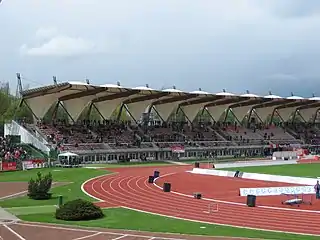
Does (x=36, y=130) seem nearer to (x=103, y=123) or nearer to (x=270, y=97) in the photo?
(x=103, y=123)

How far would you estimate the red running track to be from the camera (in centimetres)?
2552

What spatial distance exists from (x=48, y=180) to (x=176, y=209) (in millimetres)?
9871

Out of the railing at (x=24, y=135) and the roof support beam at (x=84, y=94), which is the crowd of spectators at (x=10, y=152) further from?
the roof support beam at (x=84, y=94)

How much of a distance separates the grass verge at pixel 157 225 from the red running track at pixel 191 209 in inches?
48.0

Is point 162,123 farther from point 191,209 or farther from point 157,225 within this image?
point 157,225

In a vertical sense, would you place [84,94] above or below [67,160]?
above

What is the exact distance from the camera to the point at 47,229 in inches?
946

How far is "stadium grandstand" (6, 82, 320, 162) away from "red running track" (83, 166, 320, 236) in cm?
2797

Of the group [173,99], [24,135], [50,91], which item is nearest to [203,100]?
[173,99]

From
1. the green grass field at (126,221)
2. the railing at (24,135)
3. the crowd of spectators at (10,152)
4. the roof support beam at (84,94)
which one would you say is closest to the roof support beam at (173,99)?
the roof support beam at (84,94)

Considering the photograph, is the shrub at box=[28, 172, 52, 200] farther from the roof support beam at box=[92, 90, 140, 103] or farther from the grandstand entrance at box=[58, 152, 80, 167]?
the roof support beam at box=[92, 90, 140, 103]

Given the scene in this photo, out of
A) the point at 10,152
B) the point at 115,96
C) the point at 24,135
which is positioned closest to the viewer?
the point at 10,152

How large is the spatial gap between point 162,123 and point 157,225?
216 ft

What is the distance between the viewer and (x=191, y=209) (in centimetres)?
3034
